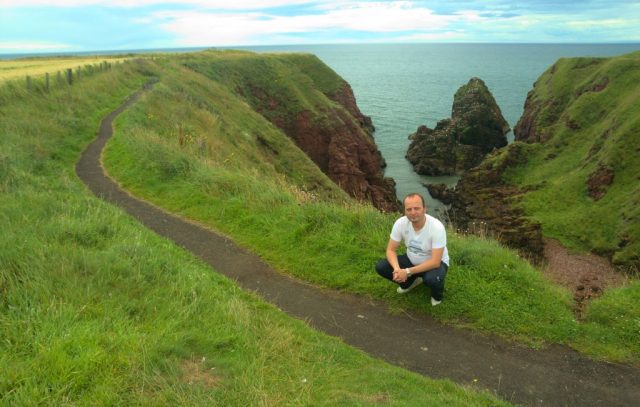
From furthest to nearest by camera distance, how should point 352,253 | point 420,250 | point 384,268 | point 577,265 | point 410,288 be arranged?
1. point 577,265
2. point 352,253
3. point 410,288
4. point 384,268
5. point 420,250

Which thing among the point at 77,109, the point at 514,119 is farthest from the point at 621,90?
the point at 77,109

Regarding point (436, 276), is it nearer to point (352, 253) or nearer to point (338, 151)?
point (352, 253)

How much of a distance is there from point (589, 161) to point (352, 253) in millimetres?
54633

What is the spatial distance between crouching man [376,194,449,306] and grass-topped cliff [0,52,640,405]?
64cm

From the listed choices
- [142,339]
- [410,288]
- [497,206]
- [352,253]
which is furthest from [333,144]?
[142,339]

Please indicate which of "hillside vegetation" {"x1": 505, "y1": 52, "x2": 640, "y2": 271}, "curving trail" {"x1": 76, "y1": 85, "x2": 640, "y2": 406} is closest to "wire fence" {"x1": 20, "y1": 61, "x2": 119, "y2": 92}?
"curving trail" {"x1": 76, "y1": 85, "x2": 640, "y2": 406}

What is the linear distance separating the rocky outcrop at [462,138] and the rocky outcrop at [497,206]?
25.9 feet

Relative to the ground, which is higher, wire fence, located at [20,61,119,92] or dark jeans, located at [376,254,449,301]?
wire fence, located at [20,61,119,92]

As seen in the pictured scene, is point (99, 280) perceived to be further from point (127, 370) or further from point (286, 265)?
point (286, 265)

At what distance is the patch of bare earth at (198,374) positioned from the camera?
525cm

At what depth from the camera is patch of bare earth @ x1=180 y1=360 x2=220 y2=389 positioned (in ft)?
17.2

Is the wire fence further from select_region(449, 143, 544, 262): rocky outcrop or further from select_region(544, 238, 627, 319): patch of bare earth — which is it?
select_region(544, 238, 627, 319): patch of bare earth

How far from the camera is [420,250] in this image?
848 cm

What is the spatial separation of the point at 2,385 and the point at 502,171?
2473 inches
